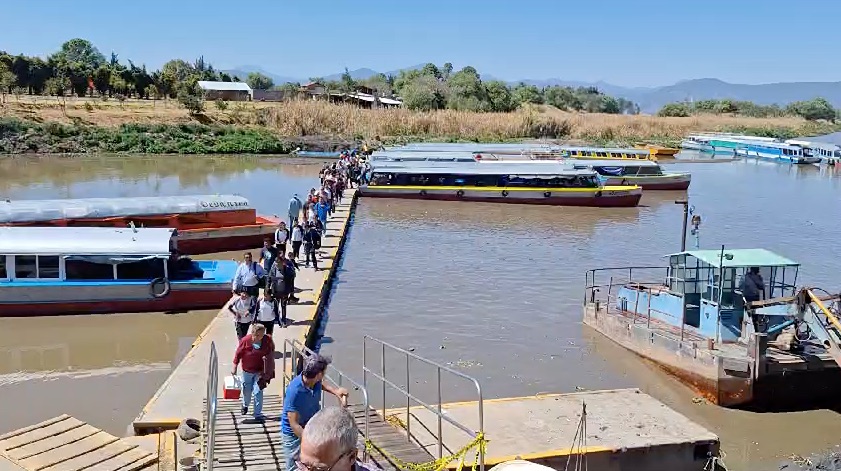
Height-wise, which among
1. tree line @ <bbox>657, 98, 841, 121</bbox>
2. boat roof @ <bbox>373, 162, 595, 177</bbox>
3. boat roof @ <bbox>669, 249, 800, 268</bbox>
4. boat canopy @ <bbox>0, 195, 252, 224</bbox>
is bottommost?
boat canopy @ <bbox>0, 195, 252, 224</bbox>

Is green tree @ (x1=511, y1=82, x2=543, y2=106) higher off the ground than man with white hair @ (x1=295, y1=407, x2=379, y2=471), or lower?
higher

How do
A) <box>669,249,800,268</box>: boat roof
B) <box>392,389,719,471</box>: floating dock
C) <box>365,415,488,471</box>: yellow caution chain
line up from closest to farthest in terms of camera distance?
<box>365,415,488,471</box>: yellow caution chain → <box>392,389,719,471</box>: floating dock → <box>669,249,800,268</box>: boat roof

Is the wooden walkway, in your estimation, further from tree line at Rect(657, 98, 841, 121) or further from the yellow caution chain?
tree line at Rect(657, 98, 841, 121)

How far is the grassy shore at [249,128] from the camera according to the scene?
60.7m

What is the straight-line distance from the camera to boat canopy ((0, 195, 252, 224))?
21.3 m

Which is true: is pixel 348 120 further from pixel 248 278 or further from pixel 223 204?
pixel 248 278

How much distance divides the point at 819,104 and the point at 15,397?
6367 inches

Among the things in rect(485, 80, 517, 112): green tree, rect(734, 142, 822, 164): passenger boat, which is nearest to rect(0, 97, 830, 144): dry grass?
rect(734, 142, 822, 164): passenger boat

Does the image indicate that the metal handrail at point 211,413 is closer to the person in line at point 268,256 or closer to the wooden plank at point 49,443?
the wooden plank at point 49,443

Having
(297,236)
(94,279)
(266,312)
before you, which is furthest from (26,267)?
(266,312)

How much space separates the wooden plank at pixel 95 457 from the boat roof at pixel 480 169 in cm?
3019

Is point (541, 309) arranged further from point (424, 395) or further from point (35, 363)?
point (35, 363)

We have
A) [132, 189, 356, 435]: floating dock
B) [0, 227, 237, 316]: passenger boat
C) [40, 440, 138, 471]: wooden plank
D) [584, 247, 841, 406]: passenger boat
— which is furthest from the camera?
[0, 227, 237, 316]: passenger boat

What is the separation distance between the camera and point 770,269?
531 inches
